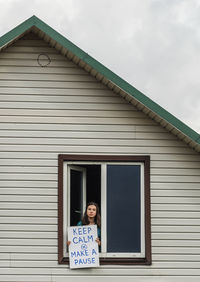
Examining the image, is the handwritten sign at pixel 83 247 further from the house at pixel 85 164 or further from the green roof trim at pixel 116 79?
the green roof trim at pixel 116 79

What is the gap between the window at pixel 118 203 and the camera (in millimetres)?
16953

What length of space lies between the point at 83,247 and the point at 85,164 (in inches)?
54.6

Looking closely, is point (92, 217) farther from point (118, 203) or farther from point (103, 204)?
point (118, 203)

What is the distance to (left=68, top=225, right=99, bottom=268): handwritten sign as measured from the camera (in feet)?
55.1

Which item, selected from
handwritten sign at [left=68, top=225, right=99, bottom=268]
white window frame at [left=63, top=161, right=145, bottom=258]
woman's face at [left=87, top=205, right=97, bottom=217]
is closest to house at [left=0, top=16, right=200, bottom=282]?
white window frame at [left=63, top=161, right=145, bottom=258]

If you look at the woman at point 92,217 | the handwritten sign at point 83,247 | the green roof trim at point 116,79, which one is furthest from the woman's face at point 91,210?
the green roof trim at point 116,79

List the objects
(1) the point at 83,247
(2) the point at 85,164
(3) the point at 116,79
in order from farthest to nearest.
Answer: (2) the point at 85,164 < (1) the point at 83,247 < (3) the point at 116,79

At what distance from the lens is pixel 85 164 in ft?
56.3

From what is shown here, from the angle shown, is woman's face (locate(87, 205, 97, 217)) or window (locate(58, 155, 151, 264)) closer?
woman's face (locate(87, 205, 97, 217))

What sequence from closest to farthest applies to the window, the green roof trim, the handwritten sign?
the green roof trim < the handwritten sign < the window

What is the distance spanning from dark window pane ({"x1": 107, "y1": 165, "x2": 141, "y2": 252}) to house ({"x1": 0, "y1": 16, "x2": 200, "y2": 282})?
0.02 meters

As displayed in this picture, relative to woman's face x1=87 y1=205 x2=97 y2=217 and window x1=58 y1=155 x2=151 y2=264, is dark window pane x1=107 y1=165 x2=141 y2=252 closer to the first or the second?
window x1=58 y1=155 x2=151 y2=264

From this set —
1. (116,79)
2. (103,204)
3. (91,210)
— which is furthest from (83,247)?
(116,79)

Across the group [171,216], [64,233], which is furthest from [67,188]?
[171,216]
